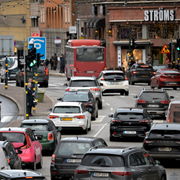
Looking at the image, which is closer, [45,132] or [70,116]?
[45,132]

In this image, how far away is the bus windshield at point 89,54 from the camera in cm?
5381

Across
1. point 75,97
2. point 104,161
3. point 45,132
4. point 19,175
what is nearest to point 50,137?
point 45,132

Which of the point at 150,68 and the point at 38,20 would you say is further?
the point at 38,20

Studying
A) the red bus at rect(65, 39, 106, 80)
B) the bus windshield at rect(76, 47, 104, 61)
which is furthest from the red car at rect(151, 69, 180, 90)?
the bus windshield at rect(76, 47, 104, 61)

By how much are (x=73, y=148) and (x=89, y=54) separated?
38.3 m

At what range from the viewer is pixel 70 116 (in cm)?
2659

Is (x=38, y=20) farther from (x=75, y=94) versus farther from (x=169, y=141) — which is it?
(x=169, y=141)

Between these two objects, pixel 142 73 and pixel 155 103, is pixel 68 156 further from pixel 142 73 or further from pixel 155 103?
pixel 142 73

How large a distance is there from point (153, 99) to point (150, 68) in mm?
20095

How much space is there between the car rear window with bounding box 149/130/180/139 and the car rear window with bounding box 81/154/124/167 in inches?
232

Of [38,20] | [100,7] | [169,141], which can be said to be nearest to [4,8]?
[38,20]

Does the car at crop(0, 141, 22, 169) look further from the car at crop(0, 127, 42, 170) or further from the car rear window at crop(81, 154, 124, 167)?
the car rear window at crop(81, 154, 124, 167)

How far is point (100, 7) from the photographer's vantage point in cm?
7888

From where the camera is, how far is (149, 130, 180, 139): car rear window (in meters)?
18.3
